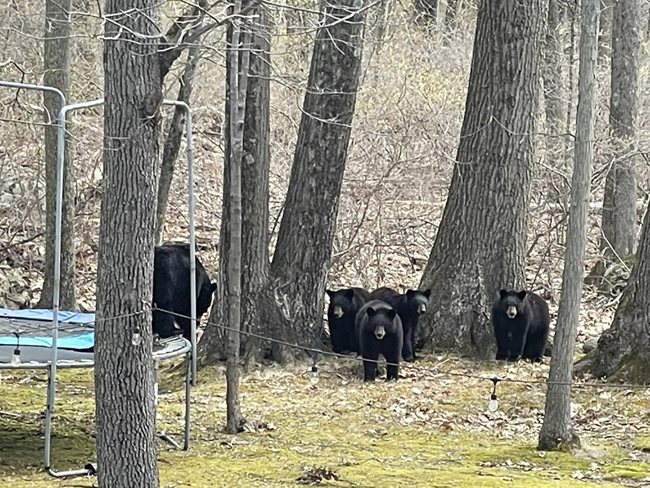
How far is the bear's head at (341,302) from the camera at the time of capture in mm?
13805

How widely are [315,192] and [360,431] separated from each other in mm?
3744

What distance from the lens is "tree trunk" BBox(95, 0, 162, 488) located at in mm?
6512

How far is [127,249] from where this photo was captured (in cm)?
663

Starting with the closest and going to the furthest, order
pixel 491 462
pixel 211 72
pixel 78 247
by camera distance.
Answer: pixel 491 462, pixel 78 247, pixel 211 72

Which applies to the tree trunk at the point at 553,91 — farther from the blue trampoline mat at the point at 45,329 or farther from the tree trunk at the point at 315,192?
the blue trampoline mat at the point at 45,329

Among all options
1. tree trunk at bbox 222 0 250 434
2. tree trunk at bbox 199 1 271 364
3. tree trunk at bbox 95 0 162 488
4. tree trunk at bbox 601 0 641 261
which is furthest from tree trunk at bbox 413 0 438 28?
tree trunk at bbox 95 0 162 488

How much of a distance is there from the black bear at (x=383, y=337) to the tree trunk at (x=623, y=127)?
7.19 m

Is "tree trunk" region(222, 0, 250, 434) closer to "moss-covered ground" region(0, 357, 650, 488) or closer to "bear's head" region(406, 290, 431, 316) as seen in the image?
"moss-covered ground" region(0, 357, 650, 488)

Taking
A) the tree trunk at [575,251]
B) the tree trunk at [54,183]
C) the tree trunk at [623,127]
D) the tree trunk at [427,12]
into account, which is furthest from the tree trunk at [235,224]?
the tree trunk at [427,12]

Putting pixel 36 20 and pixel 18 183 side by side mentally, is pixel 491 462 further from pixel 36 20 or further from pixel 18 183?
pixel 36 20

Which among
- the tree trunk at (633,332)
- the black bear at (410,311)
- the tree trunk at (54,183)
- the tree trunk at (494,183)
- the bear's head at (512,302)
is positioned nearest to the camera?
the tree trunk at (633,332)

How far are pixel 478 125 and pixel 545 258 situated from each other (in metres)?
4.89

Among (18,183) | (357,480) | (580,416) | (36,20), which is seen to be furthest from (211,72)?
(357,480)

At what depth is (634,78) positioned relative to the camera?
19.8 meters
